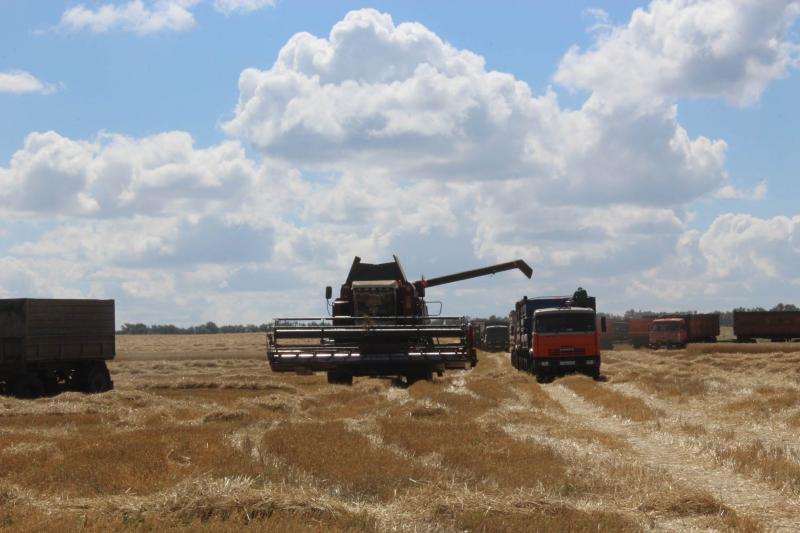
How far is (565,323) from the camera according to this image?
→ 3731 cm

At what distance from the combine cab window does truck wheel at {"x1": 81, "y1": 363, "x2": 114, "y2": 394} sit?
915 centimetres

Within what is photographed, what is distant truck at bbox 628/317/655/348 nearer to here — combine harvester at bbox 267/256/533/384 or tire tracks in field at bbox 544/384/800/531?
combine harvester at bbox 267/256/533/384

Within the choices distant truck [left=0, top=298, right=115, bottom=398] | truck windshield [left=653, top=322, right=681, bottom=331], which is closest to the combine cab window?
distant truck [left=0, top=298, right=115, bottom=398]

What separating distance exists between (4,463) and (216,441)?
3.16 m

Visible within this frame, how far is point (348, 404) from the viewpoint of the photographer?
81.4 feet

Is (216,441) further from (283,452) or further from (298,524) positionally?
(298,524)

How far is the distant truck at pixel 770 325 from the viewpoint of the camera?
80.0 metres

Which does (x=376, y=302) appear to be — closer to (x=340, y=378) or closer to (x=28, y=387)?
(x=340, y=378)

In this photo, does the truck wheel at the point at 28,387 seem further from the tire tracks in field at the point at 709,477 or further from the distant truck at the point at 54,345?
the tire tracks in field at the point at 709,477

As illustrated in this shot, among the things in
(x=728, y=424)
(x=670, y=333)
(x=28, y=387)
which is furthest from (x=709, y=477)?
(x=670, y=333)

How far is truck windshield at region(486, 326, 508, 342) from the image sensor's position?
247 feet

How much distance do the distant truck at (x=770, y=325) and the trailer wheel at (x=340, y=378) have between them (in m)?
57.9

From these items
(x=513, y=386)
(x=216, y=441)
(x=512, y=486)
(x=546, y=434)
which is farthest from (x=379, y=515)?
(x=513, y=386)

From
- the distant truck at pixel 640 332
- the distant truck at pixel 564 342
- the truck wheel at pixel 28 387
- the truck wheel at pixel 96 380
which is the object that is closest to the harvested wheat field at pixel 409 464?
the truck wheel at pixel 28 387
